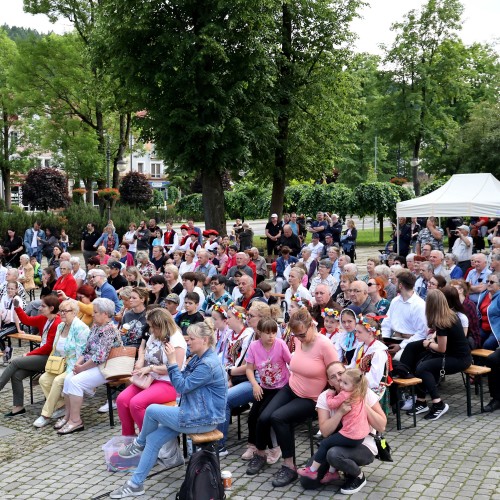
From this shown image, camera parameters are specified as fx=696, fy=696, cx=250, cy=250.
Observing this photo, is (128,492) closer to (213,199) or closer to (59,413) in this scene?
(59,413)

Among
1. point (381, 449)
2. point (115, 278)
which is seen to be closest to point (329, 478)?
point (381, 449)

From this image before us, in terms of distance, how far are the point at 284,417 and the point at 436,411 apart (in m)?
2.54

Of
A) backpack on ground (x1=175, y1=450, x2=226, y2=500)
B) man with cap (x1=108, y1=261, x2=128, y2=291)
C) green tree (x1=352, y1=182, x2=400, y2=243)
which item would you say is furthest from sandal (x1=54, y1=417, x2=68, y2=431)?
green tree (x1=352, y1=182, x2=400, y2=243)

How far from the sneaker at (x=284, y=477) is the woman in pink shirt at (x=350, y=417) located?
0.21 m

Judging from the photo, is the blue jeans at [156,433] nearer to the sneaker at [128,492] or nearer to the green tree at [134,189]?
the sneaker at [128,492]

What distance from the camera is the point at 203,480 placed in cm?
582

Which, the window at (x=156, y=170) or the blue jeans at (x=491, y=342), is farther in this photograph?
the window at (x=156, y=170)

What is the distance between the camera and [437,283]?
30.7ft

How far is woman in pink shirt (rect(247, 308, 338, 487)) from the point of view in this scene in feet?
21.6

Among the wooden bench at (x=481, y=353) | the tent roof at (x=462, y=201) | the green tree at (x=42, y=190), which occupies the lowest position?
the wooden bench at (x=481, y=353)

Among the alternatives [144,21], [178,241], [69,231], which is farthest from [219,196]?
[69,231]

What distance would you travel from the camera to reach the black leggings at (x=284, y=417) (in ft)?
21.6

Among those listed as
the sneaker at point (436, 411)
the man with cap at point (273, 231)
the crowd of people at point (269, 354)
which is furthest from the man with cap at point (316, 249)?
the sneaker at point (436, 411)

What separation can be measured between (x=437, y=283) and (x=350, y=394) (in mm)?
3713
